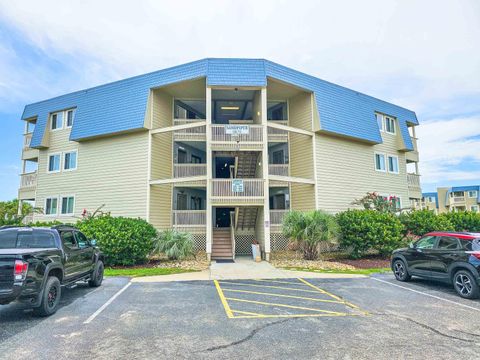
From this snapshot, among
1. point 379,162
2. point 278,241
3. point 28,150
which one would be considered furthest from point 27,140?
point 379,162

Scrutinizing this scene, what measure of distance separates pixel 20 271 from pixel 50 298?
3.98 ft

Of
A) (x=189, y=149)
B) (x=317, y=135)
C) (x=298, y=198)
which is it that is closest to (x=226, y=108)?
(x=189, y=149)

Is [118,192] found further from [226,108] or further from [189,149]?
[226,108]

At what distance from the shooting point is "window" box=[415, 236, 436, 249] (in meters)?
9.88

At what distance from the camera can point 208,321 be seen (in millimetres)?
6281

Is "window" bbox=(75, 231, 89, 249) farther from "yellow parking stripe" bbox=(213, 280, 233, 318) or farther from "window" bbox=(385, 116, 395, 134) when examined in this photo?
"window" bbox=(385, 116, 395, 134)

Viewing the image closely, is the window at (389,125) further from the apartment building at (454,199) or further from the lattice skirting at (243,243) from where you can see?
the apartment building at (454,199)

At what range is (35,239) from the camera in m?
7.72

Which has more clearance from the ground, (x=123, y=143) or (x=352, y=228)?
(x=123, y=143)

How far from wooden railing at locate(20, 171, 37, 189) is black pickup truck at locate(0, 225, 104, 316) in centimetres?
Answer: 1677

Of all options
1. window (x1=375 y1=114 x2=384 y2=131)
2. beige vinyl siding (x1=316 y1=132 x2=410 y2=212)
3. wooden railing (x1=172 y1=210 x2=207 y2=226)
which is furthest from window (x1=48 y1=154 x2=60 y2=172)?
window (x1=375 y1=114 x2=384 y2=131)

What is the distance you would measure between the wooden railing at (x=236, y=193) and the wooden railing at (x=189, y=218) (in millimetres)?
2734

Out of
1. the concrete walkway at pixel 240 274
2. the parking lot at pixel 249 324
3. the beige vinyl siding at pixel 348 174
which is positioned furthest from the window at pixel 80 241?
the beige vinyl siding at pixel 348 174

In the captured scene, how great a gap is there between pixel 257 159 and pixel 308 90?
5.62 metres
